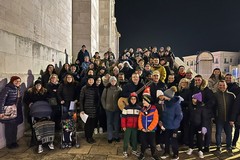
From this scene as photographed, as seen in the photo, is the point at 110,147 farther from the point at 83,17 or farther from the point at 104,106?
the point at 83,17

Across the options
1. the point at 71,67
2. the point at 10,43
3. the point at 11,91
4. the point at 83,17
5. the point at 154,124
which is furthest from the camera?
A: the point at 83,17

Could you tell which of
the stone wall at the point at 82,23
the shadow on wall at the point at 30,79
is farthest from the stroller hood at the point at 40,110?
the stone wall at the point at 82,23

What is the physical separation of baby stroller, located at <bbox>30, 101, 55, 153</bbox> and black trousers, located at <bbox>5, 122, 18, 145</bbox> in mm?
481

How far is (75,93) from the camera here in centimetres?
633

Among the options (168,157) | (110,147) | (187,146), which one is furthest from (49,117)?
(187,146)

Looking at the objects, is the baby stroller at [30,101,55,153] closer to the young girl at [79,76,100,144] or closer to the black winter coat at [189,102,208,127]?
the young girl at [79,76,100,144]

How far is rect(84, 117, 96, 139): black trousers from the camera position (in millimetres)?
6047

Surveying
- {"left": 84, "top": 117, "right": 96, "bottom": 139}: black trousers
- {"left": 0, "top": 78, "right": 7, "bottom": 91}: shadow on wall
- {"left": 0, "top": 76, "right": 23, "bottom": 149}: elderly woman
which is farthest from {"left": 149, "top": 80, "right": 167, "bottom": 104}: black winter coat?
{"left": 0, "top": 78, "right": 7, "bottom": 91}: shadow on wall

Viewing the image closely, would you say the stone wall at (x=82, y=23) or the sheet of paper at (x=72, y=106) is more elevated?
the stone wall at (x=82, y=23)

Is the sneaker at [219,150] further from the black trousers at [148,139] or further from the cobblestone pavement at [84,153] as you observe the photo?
the black trousers at [148,139]

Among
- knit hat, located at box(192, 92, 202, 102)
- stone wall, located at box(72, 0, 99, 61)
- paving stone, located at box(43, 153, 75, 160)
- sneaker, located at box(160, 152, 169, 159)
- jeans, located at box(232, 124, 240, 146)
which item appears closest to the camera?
paving stone, located at box(43, 153, 75, 160)

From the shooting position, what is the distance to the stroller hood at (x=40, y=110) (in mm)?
5660

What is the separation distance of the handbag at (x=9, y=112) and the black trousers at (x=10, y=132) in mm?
196

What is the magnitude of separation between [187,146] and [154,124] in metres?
1.60
